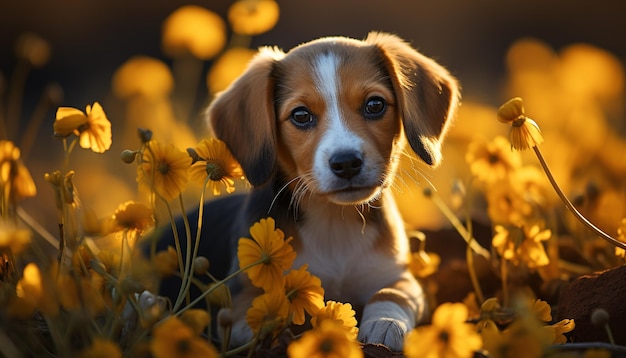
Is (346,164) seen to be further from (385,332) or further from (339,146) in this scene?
(385,332)

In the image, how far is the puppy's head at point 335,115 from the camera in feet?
10.5

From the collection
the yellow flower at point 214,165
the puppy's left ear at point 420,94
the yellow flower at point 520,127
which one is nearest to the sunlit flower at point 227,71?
the puppy's left ear at point 420,94

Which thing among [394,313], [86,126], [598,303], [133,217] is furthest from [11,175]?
[598,303]

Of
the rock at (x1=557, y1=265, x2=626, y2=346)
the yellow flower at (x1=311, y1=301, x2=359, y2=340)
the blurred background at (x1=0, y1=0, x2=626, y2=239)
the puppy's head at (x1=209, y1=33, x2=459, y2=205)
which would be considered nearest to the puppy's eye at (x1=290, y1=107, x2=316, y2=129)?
the puppy's head at (x1=209, y1=33, x2=459, y2=205)

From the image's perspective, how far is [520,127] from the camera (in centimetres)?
278

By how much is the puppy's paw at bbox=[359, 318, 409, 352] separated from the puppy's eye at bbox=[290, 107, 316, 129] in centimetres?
84

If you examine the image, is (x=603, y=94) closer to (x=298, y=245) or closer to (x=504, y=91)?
(x=504, y=91)

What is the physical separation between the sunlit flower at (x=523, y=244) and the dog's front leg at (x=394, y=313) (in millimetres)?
422

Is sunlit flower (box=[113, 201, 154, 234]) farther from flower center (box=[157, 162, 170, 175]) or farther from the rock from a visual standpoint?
the rock

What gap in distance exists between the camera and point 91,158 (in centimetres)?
680

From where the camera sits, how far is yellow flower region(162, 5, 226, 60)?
524 cm

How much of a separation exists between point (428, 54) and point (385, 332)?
584cm

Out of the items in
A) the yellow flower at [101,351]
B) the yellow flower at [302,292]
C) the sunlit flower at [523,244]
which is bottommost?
the sunlit flower at [523,244]

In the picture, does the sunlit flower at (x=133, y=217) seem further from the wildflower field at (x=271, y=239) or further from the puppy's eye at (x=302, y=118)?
the puppy's eye at (x=302, y=118)
